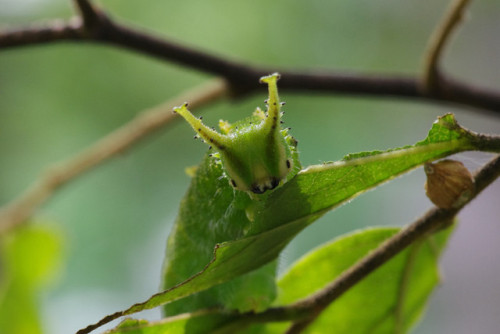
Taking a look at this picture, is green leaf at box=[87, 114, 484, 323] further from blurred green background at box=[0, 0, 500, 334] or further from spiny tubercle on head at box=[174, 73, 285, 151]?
blurred green background at box=[0, 0, 500, 334]

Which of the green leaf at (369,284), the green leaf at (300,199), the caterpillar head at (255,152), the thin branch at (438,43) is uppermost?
the thin branch at (438,43)

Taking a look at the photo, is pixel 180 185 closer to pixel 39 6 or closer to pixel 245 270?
pixel 39 6

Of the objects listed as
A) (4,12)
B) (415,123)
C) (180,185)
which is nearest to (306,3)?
(415,123)

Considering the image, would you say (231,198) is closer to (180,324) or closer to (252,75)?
(180,324)

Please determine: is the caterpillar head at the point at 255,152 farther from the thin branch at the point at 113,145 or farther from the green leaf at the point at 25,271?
the green leaf at the point at 25,271

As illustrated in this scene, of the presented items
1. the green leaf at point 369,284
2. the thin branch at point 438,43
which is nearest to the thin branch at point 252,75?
the thin branch at point 438,43

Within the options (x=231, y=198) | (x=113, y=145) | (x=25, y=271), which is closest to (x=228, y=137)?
(x=231, y=198)

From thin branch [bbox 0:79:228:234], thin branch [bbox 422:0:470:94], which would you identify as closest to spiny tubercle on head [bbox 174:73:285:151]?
thin branch [bbox 422:0:470:94]
